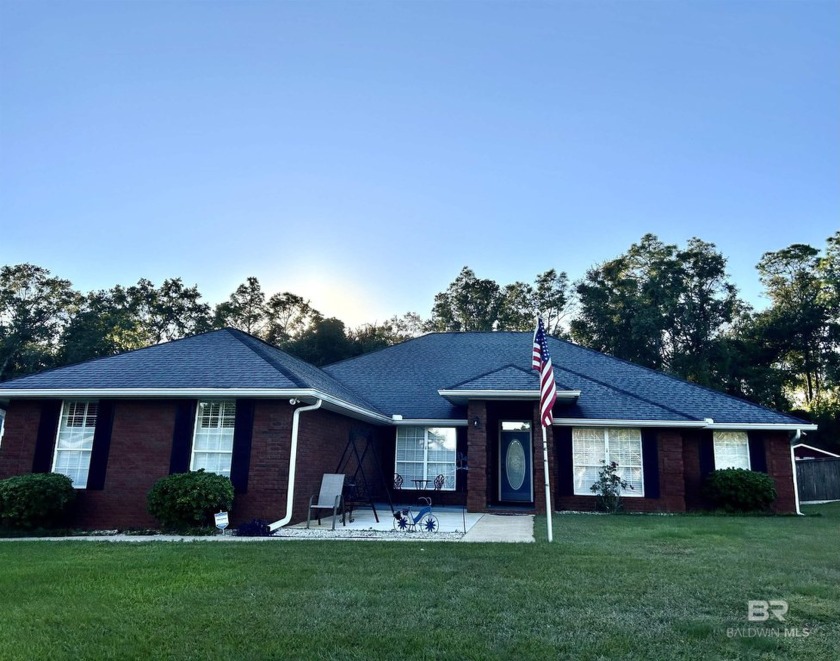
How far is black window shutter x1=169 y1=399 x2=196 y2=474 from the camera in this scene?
440 inches

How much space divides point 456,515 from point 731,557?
22.4ft

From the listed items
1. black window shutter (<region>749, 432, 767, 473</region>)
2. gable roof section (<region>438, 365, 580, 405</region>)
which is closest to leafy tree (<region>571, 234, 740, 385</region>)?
black window shutter (<region>749, 432, 767, 473</region>)

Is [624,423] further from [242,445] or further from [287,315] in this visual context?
[287,315]

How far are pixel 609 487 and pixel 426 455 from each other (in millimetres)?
5107

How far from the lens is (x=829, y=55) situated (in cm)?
1036

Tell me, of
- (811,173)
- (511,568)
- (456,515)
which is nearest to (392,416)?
(456,515)

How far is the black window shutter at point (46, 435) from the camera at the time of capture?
456 inches

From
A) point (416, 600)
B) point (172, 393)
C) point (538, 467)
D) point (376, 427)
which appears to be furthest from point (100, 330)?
point (416, 600)

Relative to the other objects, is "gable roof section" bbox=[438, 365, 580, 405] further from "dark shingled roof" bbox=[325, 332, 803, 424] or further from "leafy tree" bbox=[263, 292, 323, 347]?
"leafy tree" bbox=[263, 292, 323, 347]

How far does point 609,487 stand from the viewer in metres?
14.2

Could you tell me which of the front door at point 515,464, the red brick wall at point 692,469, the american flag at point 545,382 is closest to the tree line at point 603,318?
the red brick wall at point 692,469

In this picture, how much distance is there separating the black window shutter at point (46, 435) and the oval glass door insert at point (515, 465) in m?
11.2

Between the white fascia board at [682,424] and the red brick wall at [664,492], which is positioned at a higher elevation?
the white fascia board at [682,424]

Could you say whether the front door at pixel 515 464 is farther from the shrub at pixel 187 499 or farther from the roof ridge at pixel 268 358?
the shrub at pixel 187 499
